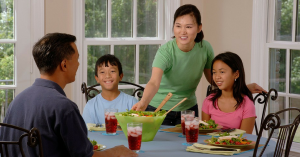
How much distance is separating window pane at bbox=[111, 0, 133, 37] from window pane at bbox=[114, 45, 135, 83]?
132 mm

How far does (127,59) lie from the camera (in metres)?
4.20

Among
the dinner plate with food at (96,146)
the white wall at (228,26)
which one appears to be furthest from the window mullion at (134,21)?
the dinner plate with food at (96,146)

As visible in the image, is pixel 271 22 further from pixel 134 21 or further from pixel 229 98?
pixel 229 98

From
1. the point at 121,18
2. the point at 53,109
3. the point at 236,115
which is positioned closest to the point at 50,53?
the point at 53,109

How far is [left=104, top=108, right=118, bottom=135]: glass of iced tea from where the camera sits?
2361 mm

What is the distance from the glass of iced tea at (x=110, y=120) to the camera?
7.75 feet

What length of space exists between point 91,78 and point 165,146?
2.06 m

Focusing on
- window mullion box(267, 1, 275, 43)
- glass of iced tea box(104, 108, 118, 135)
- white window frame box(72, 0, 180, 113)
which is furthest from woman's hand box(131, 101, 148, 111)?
window mullion box(267, 1, 275, 43)

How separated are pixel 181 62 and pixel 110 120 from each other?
0.73 metres

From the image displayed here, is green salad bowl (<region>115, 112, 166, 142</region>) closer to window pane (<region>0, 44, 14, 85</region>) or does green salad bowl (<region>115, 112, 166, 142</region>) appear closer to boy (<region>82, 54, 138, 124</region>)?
boy (<region>82, 54, 138, 124</region>)

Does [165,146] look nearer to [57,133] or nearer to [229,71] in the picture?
[57,133]

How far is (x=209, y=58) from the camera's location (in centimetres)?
295

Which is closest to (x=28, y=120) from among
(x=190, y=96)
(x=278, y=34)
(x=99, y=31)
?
(x=190, y=96)

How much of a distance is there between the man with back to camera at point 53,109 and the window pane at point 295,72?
2.60 m
